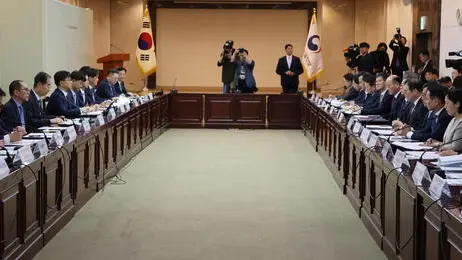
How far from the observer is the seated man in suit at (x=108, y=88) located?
33.8 feet

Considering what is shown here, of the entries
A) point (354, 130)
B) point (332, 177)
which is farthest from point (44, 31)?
point (354, 130)

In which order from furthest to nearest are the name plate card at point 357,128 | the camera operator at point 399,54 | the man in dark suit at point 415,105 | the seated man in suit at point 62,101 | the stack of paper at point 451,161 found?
the camera operator at point 399,54 → the seated man in suit at point 62,101 → the man in dark suit at point 415,105 → the name plate card at point 357,128 → the stack of paper at point 451,161

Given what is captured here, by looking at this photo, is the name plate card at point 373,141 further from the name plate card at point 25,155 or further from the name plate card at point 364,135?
the name plate card at point 25,155

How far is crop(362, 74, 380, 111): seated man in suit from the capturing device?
8.58 meters

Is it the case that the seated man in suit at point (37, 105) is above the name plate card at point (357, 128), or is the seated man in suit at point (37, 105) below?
above

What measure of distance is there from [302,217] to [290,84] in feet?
24.5

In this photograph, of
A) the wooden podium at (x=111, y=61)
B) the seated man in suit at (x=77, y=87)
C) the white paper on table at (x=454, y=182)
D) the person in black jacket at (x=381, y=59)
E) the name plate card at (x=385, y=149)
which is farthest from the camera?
the wooden podium at (x=111, y=61)

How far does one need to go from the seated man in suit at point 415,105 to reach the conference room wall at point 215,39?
1147cm

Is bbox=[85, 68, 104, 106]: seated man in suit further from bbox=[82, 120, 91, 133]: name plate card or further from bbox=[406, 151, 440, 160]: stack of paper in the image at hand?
bbox=[406, 151, 440, 160]: stack of paper

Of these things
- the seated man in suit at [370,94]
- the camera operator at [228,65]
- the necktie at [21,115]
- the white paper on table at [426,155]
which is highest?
the camera operator at [228,65]

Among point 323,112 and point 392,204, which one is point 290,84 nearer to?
point 323,112

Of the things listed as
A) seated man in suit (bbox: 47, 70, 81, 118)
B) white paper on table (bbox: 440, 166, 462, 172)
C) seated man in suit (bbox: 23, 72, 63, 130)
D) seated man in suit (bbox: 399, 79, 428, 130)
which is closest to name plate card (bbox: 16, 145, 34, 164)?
seated man in suit (bbox: 23, 72, 63, 130)

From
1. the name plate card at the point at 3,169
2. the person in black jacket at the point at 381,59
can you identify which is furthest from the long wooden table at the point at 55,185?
the person in black jacket at the point at 381,59

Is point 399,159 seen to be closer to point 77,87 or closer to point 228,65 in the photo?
point 77,87
